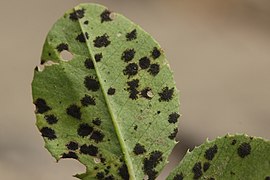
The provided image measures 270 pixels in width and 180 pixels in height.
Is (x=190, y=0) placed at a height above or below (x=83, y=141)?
above

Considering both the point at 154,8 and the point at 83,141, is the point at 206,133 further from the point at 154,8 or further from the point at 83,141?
the point at 83,141

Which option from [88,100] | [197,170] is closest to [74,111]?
[88,100]

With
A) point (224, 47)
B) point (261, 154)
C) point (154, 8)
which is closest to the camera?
point (261, 154)

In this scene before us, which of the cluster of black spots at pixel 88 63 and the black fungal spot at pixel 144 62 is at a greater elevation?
the black fungal spot at pixel 144 62

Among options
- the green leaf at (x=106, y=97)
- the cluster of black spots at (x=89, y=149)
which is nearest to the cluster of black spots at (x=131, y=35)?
the green leaf at (x=106, y=97)

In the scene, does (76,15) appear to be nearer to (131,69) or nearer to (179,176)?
(131,69)

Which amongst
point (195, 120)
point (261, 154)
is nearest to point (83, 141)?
point (261, 154)

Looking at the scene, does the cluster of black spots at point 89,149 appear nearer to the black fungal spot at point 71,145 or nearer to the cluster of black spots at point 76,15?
the black fungal spot at point 71,145
